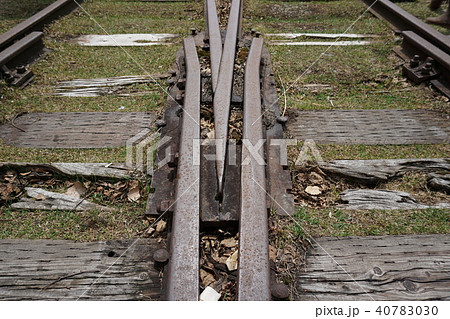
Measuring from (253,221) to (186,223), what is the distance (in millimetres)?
344

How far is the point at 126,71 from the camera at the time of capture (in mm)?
3660

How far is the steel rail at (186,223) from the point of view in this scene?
1426 millimetres

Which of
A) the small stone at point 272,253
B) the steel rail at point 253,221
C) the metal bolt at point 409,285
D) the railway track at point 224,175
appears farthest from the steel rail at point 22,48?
the metal bolt at point 409,285

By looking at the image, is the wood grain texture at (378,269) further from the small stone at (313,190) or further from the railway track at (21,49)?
the railway track at (21,49)

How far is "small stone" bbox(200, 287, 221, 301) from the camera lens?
1.44m

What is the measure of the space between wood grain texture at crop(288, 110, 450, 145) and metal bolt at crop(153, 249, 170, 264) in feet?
4.92

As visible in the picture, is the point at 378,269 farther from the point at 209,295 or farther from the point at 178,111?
the point at 178,111

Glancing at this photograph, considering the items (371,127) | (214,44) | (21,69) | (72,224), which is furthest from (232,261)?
(21,69)

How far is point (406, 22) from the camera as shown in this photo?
4.55m

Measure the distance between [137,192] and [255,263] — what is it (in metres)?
0.99
